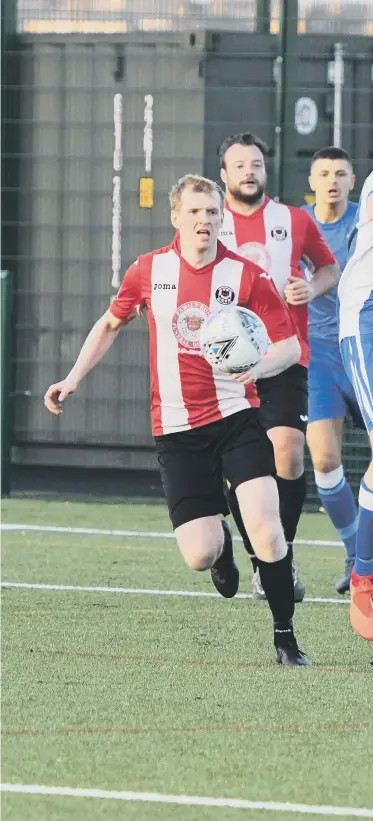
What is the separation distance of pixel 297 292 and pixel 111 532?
11.7 feet

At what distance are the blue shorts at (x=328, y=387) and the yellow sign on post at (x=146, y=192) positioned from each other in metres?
4.08

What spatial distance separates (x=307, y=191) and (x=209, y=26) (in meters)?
1.29

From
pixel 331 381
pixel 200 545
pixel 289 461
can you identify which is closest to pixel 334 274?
pixel 331 381

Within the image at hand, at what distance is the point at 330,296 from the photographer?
8.42 metres

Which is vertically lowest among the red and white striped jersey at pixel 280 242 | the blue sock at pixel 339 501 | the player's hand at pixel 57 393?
the blue sock at pixel 339 501

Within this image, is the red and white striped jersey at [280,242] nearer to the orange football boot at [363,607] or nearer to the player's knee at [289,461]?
the player's knee at [289,461]

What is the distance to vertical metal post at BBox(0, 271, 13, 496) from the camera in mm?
12055

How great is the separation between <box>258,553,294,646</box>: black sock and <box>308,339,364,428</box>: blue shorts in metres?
2.21

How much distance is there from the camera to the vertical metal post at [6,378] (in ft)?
39.5

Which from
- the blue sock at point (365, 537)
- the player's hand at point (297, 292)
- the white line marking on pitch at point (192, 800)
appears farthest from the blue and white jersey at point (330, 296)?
the white line marking on pitch at point (192, 800)

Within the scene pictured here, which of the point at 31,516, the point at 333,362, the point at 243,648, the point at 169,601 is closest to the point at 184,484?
the point at 243,648

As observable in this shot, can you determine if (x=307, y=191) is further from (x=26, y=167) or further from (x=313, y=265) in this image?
(x=313, y=265)

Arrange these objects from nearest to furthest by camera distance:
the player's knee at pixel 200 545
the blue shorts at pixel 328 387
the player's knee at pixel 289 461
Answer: the player's knee at pixel 200 545 < the player's knee at pixel 289 461 < the blue shorts at pixel 328 387

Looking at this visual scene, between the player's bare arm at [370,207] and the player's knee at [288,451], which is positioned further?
the player's knee at [288,451]
